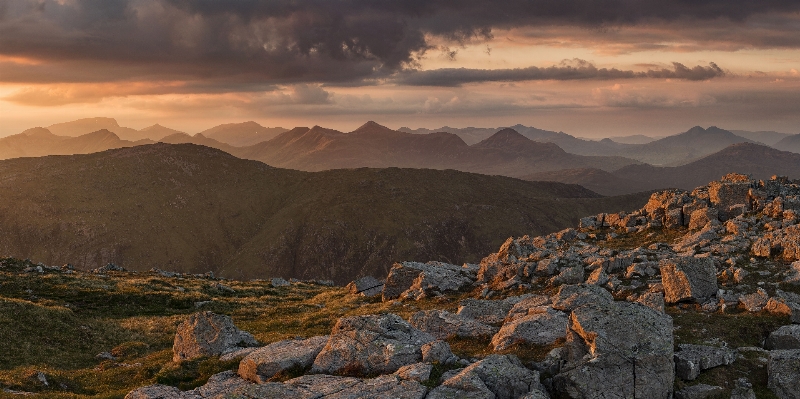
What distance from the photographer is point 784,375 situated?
80.4ft

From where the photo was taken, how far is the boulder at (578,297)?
28578 mm

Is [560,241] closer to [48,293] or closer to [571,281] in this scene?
[571,281]

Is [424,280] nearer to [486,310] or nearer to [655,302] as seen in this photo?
[486,310]

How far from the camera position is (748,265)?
41938mm

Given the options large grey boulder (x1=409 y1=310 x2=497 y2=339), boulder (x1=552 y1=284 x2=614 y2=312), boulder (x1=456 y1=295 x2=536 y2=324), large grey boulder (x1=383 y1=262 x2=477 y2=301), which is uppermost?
boulder (x1=552 y1=284 x2=614 y2=312)

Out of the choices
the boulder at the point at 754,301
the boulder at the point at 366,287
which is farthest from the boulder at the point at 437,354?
the boulder at the point at 366,287

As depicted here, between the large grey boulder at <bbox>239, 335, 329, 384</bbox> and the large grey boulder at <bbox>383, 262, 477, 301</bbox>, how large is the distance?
76.7ft

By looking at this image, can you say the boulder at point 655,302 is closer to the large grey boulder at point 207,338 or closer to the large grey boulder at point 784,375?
the large grey boulder at point 784,375

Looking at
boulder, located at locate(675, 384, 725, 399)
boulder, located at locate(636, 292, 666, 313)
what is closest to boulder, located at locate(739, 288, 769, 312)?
boulder, located at locate(636, 292, 666, 313)

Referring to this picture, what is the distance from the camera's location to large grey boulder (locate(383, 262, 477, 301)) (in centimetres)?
5172

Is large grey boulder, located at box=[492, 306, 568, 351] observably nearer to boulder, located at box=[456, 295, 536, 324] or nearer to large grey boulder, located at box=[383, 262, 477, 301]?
boulder, located at box=[456, 295, 536, 324]

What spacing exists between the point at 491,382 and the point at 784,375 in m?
14.3

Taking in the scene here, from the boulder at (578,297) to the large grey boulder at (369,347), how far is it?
8650mm

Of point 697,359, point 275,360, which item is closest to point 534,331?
point 697,359
